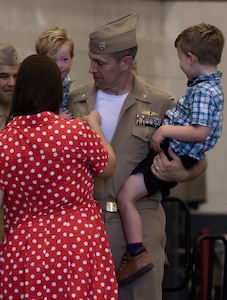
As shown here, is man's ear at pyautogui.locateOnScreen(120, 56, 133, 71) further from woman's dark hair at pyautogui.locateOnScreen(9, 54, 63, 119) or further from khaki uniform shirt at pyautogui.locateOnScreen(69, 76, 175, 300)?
woman's dark hair at pyautogui.locateOnScreen(9, 54, 63, 119)

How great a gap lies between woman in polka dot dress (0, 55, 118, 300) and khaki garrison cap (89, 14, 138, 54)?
478 mm

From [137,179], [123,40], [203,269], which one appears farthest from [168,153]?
[203,269]

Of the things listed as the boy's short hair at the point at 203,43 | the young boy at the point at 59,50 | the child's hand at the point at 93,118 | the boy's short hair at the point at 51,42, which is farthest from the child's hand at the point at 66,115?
the boy's short hair at the point at 203,43

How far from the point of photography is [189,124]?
13.8ft

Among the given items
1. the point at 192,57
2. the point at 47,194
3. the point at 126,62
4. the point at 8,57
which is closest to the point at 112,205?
the point at 47,194

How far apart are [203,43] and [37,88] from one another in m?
0.84

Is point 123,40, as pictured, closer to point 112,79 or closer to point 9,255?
point 112,79

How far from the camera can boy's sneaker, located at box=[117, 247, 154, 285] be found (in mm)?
4242

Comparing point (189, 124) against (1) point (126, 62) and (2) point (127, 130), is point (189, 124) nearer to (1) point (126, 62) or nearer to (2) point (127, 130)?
(2) point (127, 130)

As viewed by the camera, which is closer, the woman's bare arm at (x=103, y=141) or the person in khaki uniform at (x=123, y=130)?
the woman's bare arm at (x=103, y=141)

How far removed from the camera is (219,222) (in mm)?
7605

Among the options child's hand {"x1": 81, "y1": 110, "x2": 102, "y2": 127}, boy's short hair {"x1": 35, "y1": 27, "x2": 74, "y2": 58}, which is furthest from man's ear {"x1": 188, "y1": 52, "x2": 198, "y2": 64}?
boy's short hair {"x1": 35, "y1": 27, "x2": 74, "y2": 58}

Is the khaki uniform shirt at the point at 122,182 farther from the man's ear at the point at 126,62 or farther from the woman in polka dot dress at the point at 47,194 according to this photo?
the woman in polka dot dress at the point at 47,194

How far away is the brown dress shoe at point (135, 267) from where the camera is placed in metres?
4.24
